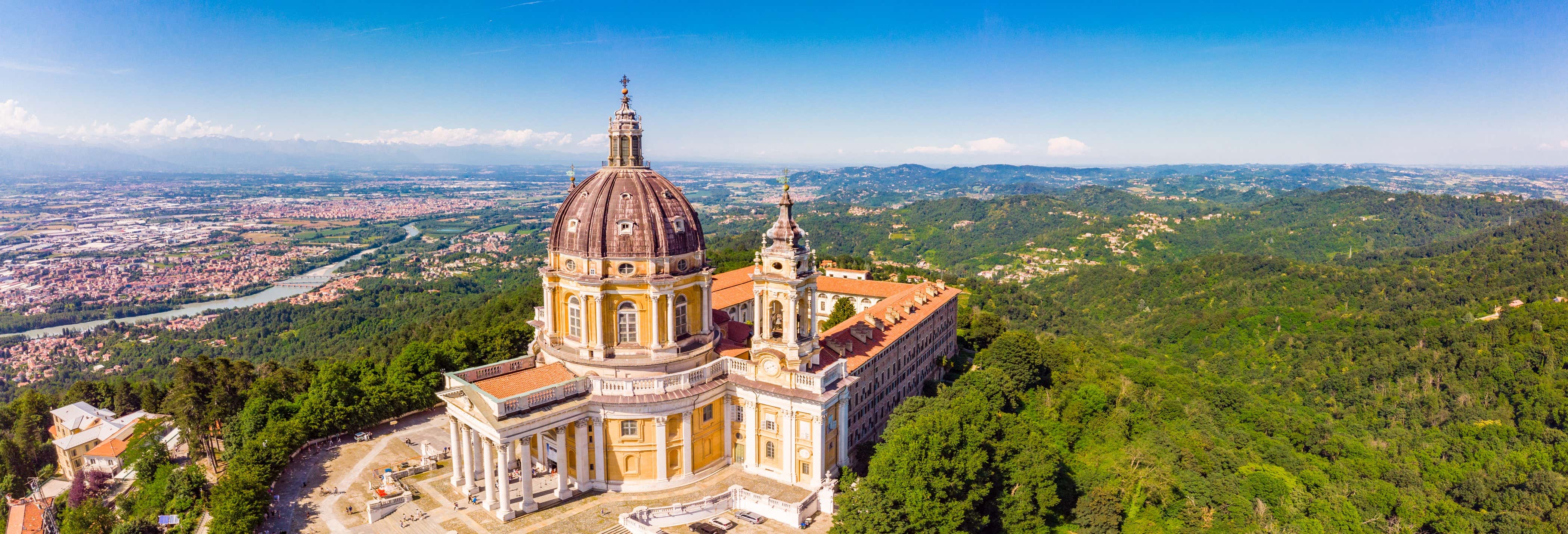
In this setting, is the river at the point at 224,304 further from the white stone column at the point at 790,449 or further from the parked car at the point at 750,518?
the parked car at the point at 750,518

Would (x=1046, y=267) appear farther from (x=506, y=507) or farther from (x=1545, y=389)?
(x=506, y=507)

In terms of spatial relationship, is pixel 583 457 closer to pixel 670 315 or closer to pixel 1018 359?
pixel 670 315

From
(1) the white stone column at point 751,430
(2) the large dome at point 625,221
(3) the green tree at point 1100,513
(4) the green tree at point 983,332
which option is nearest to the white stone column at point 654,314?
(2) the large dome at point 625,221

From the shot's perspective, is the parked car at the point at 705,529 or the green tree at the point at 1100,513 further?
the green tree at the point at 1100,513

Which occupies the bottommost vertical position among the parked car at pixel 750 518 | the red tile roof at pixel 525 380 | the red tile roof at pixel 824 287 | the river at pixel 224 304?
the river at pixel 224 304

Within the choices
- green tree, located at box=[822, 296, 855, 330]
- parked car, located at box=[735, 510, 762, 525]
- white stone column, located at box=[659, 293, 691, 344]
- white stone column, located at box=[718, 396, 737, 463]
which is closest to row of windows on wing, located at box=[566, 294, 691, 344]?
white stone column, located at box=[659, 293, 691, 344]

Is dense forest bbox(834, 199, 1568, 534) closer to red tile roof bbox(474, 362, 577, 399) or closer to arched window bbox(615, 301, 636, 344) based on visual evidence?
arched window bbox(615, 301, 636, 344)

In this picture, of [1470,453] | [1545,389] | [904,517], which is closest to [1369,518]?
[1470,453]

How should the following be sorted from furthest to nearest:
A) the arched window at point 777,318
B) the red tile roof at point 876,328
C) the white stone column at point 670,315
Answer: the red tile roof at point 876,328 → the arched window at point 777,318 → the white stone column at point 670,315
